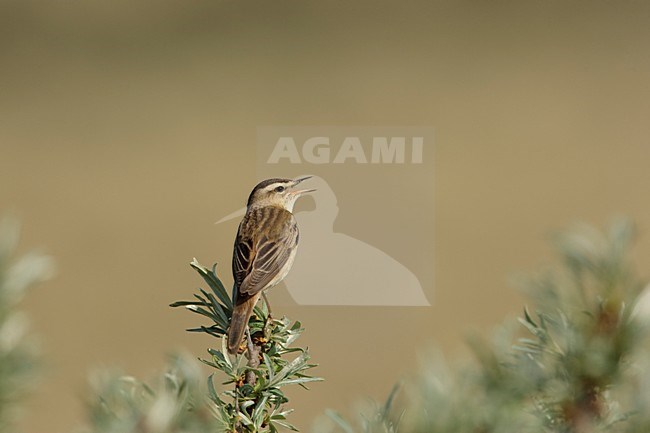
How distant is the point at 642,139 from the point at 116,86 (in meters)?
1.78

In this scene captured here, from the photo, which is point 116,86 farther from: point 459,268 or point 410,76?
point 459,268

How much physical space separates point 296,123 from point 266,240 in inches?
81.4

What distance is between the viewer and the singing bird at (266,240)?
2.44 feet

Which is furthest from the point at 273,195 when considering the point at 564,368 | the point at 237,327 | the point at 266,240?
the point at 564,368

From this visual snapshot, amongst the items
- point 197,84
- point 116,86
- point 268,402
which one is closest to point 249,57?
point 197,84

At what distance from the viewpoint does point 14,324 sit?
0.15 metres

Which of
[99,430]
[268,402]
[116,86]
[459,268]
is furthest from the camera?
[116,86]

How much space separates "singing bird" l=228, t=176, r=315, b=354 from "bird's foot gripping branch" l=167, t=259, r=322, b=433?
0.23 metres

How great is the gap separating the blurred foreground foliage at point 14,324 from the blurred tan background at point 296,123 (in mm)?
2098

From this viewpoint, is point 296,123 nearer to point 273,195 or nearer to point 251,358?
point 273,195

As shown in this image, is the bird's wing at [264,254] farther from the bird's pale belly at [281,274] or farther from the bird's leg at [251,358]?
the bird's leg at [251,358]

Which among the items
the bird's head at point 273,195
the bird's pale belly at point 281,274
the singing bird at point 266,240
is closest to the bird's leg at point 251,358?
the singing bird at point 266,240

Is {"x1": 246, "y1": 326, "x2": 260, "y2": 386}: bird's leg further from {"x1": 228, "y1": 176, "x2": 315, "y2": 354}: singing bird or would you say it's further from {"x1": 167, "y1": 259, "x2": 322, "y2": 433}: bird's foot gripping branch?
{"x1": 228, "y1": 176, "x2": 315, "y2": 354}: singing bird

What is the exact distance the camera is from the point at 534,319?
195 mm
